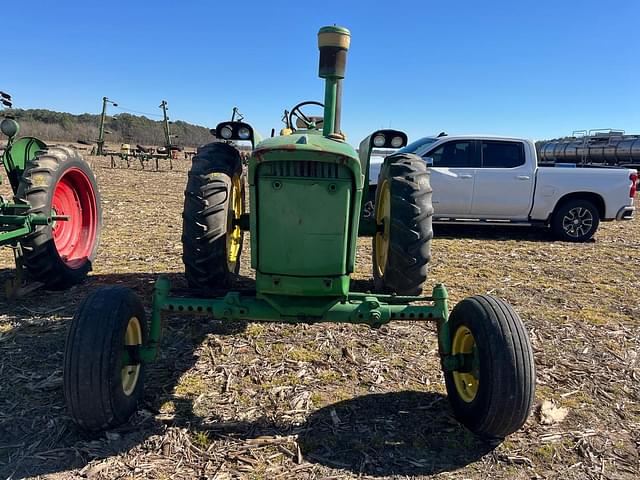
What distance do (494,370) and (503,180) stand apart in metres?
6.70

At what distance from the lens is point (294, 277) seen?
9.78 ft

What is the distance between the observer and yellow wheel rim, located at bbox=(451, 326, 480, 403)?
297cm

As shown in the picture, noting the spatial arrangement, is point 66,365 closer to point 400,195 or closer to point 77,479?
point 77,479

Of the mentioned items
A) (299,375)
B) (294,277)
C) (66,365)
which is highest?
(294,277)

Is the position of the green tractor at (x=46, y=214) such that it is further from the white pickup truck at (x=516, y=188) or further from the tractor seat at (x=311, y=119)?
the white pickup truck at (x=516, y=188)

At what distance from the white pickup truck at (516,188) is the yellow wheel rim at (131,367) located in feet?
21.8

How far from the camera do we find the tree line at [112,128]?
54.4 meters

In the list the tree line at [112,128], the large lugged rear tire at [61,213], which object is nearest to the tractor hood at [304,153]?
the large lugged rear tire at [61,213]

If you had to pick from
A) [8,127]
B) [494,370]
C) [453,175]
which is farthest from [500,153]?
[8,127]

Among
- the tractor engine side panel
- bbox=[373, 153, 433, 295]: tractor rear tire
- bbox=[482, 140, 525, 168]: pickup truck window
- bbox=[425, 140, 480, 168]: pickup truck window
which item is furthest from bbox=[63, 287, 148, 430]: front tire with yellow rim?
bbox=[482, 140, 525, 168]: pickup truck window

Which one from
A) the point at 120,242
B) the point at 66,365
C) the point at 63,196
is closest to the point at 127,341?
the point at 66,365

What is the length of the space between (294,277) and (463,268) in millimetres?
4167

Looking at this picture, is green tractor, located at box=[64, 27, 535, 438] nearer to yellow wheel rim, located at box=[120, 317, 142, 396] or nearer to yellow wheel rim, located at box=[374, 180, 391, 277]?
yellow wheel rim, located at box=[120, 317, 142, 396]

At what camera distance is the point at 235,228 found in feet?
14.1
